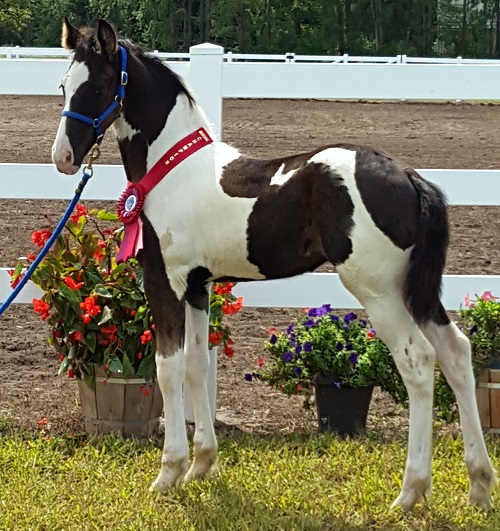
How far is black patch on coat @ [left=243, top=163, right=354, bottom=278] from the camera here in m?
3.94

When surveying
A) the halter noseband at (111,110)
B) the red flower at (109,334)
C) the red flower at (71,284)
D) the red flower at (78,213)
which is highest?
the halter noseband at (111,110)

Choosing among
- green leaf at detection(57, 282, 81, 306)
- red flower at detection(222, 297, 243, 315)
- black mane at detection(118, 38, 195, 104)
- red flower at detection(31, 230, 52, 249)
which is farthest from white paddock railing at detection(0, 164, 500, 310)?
black mane at detection(118, 38, 195, 104)

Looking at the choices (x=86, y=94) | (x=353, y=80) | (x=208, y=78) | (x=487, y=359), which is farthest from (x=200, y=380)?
(x=353, y=80)

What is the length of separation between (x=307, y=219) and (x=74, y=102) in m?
1.11

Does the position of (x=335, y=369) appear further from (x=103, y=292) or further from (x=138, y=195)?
(x=138, y=195)

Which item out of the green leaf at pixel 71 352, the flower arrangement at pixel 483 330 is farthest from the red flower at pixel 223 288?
the flower arrangement at pixel 483 330

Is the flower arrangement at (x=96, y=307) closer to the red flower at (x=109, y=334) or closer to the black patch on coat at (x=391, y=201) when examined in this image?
the red flower at (x=109, y=334)

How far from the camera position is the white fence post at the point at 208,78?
5.26 meters

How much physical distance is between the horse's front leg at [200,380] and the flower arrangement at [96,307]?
498mm

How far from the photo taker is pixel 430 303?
387 centimetres

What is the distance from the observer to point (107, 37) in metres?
4.10

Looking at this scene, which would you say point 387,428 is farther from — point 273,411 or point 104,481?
point 104,481

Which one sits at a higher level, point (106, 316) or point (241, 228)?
point (241, 228)

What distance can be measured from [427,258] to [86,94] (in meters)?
1.60
